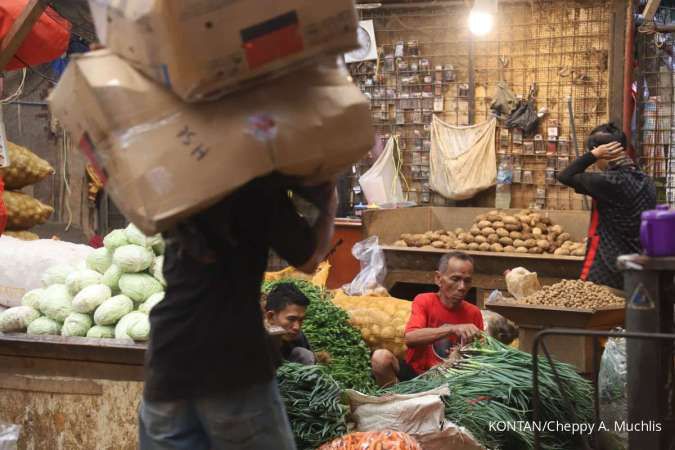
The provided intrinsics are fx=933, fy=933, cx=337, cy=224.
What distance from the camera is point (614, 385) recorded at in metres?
4.83

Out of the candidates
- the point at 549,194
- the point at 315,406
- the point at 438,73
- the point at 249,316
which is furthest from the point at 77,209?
the point at 249,316

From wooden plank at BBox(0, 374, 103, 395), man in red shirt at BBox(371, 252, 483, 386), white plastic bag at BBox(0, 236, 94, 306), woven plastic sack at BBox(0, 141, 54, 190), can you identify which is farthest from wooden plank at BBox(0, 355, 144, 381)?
woven plastic sack at BBox(0, 141, 54, 190)

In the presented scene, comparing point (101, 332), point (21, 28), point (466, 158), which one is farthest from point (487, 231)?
point (101, 332)

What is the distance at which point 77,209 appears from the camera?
43.5ft

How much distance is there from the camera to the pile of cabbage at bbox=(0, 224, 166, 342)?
16.5ft

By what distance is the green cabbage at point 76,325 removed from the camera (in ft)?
16.6

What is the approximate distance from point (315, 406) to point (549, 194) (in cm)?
866

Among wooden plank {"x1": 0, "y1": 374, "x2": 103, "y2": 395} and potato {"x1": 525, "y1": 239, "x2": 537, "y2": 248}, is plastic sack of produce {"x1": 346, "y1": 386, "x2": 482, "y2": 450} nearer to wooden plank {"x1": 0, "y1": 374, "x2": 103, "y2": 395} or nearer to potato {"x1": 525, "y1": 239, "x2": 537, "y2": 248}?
wooden plank {"x1": 0, "y1": 374, "x2": 103, "y2": 395}

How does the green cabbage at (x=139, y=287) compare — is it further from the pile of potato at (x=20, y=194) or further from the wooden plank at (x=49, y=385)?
the pile of potato at (x=20, y=194)

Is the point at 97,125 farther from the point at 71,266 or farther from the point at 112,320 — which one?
the point at 71,266

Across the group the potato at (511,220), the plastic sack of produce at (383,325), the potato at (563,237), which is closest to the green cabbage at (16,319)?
the plastic sack of produce at (383,325)

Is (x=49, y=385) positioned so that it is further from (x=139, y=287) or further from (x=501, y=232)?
(x=501, y=232)

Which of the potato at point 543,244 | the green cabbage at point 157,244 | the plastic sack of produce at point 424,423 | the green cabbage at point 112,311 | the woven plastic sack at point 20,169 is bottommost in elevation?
the plastic sack of produce at point 424,423

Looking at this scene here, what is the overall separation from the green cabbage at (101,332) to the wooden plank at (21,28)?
288 cm
